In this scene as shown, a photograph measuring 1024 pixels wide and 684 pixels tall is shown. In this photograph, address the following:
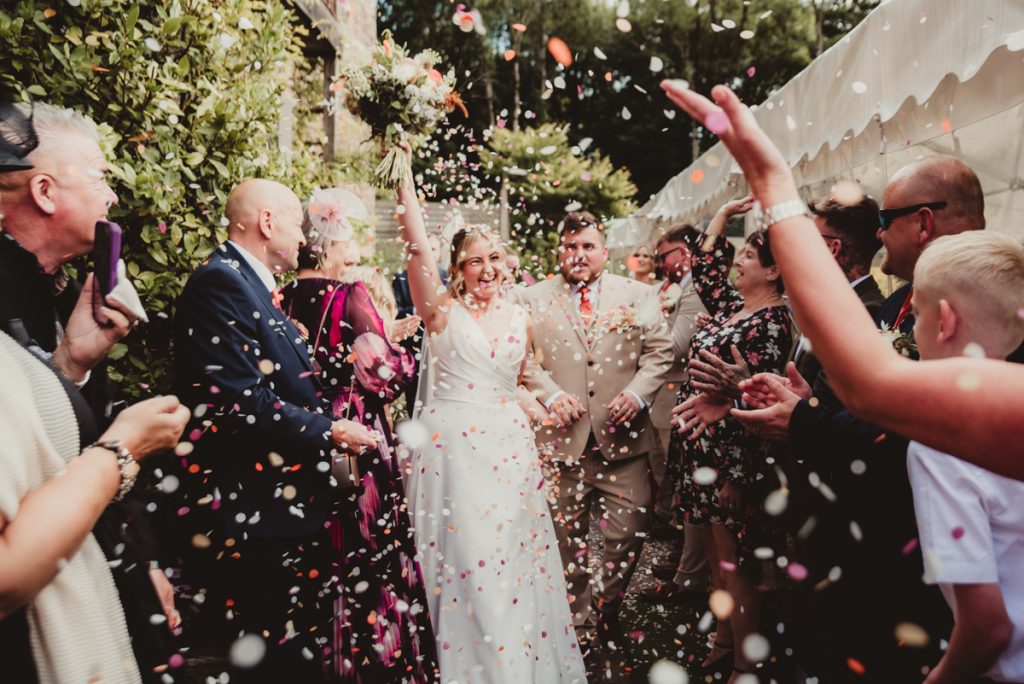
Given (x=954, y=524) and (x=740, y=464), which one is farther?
(x=740, y=464)

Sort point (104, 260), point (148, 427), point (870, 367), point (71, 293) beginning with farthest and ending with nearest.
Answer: point (71, 293)
point (104, 260)
point (148, 427)
point (870, 367)

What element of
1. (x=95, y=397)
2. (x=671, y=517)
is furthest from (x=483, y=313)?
(x=671, y=517)

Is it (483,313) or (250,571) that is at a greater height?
(483,313)

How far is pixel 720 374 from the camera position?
10.5 ft

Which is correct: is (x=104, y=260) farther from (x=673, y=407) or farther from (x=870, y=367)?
(x=673, y=407)

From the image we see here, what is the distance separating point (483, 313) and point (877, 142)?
336 cm

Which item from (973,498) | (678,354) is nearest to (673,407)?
(678,354)

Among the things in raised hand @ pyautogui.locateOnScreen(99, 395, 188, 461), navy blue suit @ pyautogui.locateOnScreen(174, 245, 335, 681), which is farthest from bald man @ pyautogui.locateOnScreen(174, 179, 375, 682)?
raised hand @ pyautogui.locateOnScreen(99, 395, 188, 461)

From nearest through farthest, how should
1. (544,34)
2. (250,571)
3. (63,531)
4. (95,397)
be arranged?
(63,531)
(95,397)
(250,571)
(544,34)

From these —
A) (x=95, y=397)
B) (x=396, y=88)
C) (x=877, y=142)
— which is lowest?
(x=95, y=397)

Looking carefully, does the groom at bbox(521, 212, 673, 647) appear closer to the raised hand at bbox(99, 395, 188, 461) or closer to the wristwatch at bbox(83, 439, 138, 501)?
the raised hand at bbox(99, 395, 188, 461)

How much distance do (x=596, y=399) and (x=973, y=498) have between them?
9.16 feet

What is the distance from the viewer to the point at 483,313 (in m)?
3.68

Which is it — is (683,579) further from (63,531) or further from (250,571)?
(63,531)
